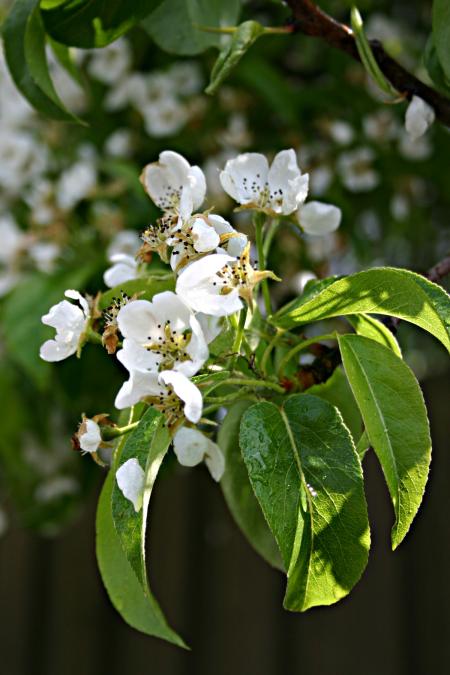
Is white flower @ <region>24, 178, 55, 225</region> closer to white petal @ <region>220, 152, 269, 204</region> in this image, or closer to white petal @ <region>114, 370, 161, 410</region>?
white petal @ <region>220, 152, 269, 204</region>

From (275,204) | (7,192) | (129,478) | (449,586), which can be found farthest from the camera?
(449,586)

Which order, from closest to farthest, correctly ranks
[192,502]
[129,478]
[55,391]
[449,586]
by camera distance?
[129,478]
[55,391]
[449,586]
[192,502]

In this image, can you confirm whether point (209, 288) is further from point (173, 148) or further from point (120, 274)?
point (173, 148)

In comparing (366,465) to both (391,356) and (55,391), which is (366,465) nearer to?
(55,391)

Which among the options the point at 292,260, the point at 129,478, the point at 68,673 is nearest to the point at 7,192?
the point at 292,260

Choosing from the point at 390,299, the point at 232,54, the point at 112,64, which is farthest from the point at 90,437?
the point at 112,64

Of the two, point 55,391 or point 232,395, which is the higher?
point 232,395

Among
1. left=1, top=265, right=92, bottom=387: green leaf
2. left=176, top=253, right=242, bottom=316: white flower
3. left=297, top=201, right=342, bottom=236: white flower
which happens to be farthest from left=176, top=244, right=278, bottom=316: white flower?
left=1, top=265, right=92, bottom=387: green leaf

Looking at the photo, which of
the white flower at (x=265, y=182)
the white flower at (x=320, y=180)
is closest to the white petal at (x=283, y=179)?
the white flower at (x=265, y=182)
